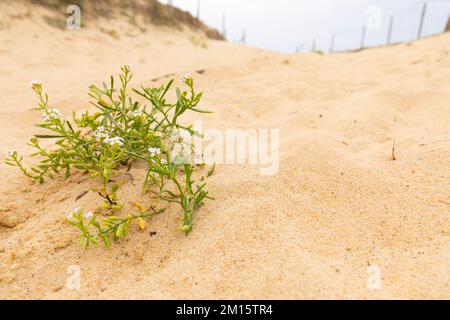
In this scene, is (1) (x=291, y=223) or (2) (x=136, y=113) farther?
(2) (x=136, y=113)

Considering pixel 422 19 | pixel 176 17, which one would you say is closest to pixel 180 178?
pixel 176 17

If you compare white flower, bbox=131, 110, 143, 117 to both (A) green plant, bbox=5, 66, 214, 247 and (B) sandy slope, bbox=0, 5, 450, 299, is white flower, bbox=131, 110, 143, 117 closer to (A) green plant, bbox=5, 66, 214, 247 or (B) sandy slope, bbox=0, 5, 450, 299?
(A) green plant, bbox=5, 66, 214, 247

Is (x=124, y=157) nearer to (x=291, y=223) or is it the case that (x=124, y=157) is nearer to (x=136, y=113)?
(x=136, y=113)

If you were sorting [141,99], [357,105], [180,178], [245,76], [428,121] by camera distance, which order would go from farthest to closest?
[245,76] → [141,99] → [357,105] → [428,121] → [180,178]

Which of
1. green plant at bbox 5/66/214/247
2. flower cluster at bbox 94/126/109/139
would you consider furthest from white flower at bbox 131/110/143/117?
flower cluster at bbox 94/126/109/139

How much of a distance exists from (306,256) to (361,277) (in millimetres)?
157

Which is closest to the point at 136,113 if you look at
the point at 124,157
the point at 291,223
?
the point at 124,157

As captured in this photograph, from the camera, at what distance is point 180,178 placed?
4.77 feet

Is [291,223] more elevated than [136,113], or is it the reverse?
[136,113]

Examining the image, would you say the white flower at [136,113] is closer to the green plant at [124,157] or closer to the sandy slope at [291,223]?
the green plant at [124,157]

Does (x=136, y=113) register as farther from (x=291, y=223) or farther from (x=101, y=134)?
(x=291, y=223)

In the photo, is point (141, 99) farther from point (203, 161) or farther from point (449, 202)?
point (449, 202)

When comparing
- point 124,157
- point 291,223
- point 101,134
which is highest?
point 101,134

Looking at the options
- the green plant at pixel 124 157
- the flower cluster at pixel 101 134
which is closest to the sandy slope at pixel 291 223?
the green plant at pixel 124 157
